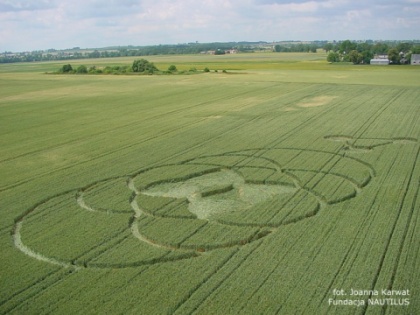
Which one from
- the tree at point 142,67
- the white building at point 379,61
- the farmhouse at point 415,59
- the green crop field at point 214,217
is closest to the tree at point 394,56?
the white building at point 379,61

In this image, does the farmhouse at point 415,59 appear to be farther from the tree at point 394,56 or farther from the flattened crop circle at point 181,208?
the flattened crop circle at point 181,208

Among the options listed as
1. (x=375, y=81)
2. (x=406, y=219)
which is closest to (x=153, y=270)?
(x=406, y=219)

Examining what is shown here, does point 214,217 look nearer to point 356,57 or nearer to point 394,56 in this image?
point 394,56

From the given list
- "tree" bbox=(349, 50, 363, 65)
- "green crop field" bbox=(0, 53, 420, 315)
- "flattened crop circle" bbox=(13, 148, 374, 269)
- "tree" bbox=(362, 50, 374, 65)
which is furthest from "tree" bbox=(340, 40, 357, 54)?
"flattened crop circle" bbox=(13, 148, 374, 269)

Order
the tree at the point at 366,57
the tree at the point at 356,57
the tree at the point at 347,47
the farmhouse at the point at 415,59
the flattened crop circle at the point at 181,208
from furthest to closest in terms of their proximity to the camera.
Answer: the tree at the point at 347,47
the tree at the point at 366,57
the tree at the point at 356,57
the farmhouse at the point at 415,59
the flattened crop circle at the point at 181,208

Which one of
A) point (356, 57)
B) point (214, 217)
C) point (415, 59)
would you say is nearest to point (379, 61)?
point (356, 57)

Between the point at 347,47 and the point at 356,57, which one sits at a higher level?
the point at 347,47

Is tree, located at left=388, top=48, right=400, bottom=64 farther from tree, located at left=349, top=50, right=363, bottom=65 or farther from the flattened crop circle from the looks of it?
the flattened crop circle

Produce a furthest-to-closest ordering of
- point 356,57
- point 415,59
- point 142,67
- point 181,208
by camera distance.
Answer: point 356,57 < point 415,59 < point 142,67 < point 181,208
